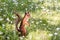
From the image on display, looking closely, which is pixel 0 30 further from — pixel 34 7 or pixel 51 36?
pixel 34 7

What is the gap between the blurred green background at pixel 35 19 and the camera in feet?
25.0

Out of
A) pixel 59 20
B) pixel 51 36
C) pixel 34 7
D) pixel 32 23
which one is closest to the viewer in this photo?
pixel 51 36

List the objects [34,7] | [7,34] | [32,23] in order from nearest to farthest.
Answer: [7,34] < [32,23] < [34,7]

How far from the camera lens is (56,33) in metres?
7.95

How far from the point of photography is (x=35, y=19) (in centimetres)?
920

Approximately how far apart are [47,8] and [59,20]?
1.52 m

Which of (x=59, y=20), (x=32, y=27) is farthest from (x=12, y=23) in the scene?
(x=59, y=20)

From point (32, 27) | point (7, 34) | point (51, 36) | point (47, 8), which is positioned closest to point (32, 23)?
point (32, 27)

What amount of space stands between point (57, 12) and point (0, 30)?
3973 millimetres

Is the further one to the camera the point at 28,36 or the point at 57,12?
the point at 57,12

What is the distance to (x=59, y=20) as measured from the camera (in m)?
9.55

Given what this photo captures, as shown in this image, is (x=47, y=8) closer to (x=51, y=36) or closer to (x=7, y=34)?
(x=51, y=36)

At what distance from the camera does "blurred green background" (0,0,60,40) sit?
25.0ft

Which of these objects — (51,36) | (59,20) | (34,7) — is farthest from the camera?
(34,7)
